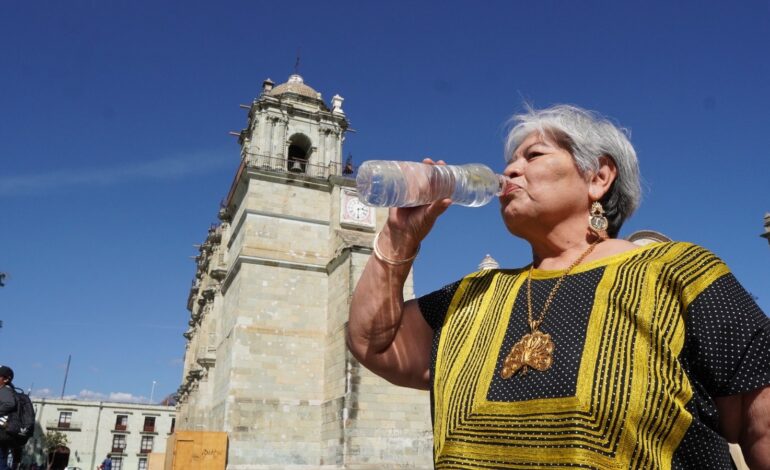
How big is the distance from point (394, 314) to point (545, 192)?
64 centimetres

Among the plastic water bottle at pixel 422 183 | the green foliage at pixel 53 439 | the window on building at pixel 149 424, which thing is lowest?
the plastic water bottle at pixel 422 183

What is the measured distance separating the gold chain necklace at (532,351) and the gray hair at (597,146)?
0.39 metres

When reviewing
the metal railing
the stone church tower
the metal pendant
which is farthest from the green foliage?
the metal pendant

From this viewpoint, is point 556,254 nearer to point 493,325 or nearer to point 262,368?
point 493,325

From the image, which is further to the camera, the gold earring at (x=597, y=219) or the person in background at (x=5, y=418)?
Result: the person in background at (x=5, y=418)

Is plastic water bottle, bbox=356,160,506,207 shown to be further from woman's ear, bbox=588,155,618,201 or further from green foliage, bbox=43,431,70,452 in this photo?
green foliage, bbox=43,431,70,452

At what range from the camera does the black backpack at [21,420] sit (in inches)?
220

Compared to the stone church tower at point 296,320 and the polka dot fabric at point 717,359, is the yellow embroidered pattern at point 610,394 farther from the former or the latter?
the stone church tower at point 296,320

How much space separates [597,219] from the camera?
1840mm

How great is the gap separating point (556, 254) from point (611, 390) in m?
0.58

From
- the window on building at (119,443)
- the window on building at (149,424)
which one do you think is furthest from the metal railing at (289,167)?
the window on building at (119,443)

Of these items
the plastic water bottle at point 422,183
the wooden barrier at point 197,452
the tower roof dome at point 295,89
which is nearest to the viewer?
the plastic water bottle at point 422,183

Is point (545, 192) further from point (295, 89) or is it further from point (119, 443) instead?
point (119, 443)

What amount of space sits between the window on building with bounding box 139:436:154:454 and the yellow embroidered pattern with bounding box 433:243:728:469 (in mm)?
58660
